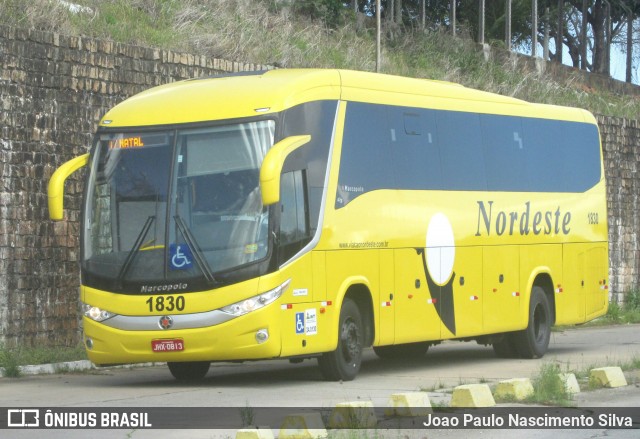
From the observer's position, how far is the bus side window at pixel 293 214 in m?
15.2

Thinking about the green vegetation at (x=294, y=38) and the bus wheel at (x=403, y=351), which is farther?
the green vegetation at (x=294, y=38)

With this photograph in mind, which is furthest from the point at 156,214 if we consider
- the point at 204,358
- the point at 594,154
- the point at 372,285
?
the point at 594,154

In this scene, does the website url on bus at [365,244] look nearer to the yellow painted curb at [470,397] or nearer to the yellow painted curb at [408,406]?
the yellow painted curb at [470,397]

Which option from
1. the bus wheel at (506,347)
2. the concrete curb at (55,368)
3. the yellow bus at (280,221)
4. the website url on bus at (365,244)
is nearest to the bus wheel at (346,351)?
the yellow bus at (280,221)

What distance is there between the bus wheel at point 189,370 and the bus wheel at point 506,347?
5450 mm

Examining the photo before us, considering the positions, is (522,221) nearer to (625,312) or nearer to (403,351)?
(403,351)

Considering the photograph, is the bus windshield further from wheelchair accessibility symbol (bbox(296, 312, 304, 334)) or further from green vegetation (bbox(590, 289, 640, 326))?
green vegetation (bbox(590, 289, 640, 326))

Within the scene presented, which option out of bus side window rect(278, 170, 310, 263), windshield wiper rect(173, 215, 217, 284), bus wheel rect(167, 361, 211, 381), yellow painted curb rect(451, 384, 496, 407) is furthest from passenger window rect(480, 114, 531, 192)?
yellow painted curb rect(451, 384, 496, 407)

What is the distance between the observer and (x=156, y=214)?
15242mm

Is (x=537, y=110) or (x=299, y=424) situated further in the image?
(x=537, y=110)

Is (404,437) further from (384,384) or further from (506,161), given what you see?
(506,161)

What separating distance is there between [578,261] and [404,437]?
11.8 m

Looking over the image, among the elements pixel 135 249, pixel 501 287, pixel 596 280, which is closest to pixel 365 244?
pixel 135 249

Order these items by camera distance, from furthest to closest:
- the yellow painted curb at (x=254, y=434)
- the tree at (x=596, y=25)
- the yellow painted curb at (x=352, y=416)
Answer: the tree at (x=596, y=25)
the yellow painted curb at (x=352, y=416)
the yellow painted curb at (x=254, y=434)
